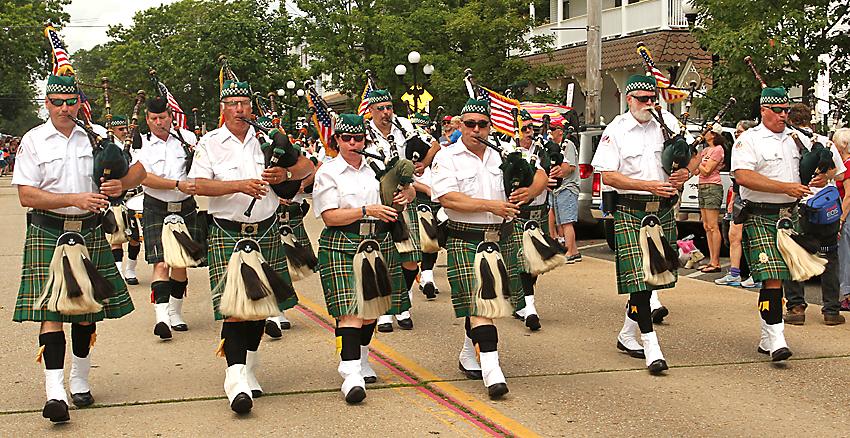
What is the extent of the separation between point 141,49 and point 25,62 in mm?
16091

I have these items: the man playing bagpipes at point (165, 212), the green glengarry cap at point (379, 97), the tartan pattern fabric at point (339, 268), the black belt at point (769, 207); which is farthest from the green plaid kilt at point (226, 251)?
the black belt at point (769, 207)

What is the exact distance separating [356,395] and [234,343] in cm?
80

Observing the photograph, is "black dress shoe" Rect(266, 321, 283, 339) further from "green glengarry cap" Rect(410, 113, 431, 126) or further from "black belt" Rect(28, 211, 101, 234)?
"green glengarry cap" Rect(410, 113, 431, 126)

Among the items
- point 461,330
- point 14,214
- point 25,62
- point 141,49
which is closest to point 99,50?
point 141,49

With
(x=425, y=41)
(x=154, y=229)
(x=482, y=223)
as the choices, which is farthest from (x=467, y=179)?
(x=425, y=41)

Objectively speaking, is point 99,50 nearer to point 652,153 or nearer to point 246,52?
point 246,52

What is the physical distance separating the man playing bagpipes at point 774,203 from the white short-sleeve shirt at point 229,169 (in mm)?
3420

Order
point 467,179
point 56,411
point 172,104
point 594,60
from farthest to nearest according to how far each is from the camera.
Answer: point 594,60
point 172,104
point 467,179
point 56,411

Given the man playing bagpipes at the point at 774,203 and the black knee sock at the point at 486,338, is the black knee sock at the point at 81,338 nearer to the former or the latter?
the black knee sock at the point at 486,338

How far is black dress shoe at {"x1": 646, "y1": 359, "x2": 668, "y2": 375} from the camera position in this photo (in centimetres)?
704

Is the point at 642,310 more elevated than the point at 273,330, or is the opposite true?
the point at 642,310

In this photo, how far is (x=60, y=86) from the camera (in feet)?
19.8

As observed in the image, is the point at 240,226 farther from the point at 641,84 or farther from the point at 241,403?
the point at 641,84

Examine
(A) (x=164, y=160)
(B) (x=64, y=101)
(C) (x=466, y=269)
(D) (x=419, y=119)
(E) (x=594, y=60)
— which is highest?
(E) (x=594, y=60)
